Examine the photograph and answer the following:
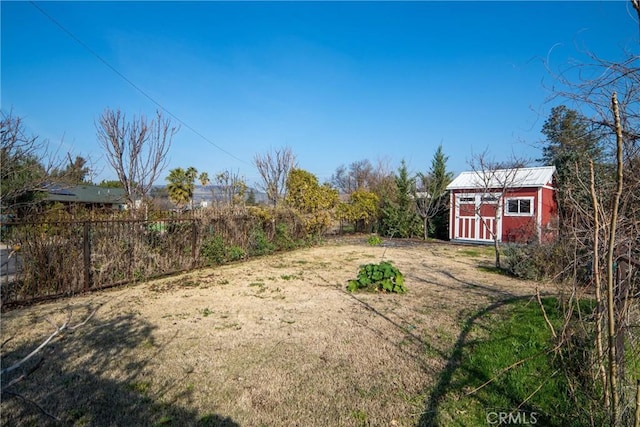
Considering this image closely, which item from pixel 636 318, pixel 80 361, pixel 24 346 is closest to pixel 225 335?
pixel 80 361

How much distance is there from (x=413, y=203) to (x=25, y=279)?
648 inches

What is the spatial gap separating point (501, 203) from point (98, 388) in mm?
15219

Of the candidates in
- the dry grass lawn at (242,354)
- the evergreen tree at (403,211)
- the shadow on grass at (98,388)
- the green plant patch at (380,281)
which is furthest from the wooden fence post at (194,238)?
the evergreen tree at (403,211)

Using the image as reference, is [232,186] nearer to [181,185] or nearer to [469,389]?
[181,185]

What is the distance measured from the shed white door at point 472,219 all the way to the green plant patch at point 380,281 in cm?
1126

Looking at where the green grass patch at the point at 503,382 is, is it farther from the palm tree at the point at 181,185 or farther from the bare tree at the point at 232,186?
the palm tree at the point at 181,185

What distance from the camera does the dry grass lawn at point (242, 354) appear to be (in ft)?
8.96

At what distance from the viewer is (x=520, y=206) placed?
15.5m

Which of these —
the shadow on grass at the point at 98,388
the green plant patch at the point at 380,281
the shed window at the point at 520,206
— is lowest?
the shadow on grass at the point at 98,388

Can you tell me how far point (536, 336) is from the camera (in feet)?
13.1

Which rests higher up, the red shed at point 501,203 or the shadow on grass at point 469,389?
the red shed at point 501,203

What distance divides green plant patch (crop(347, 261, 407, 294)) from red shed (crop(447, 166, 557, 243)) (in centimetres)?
844

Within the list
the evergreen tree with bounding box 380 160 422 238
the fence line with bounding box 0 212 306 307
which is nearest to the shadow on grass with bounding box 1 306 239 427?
the fence line with bounding box 0 212 306 307

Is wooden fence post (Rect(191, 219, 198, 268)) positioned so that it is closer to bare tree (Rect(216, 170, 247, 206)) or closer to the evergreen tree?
bare tree (Rect(216, 170, 247, 206))
